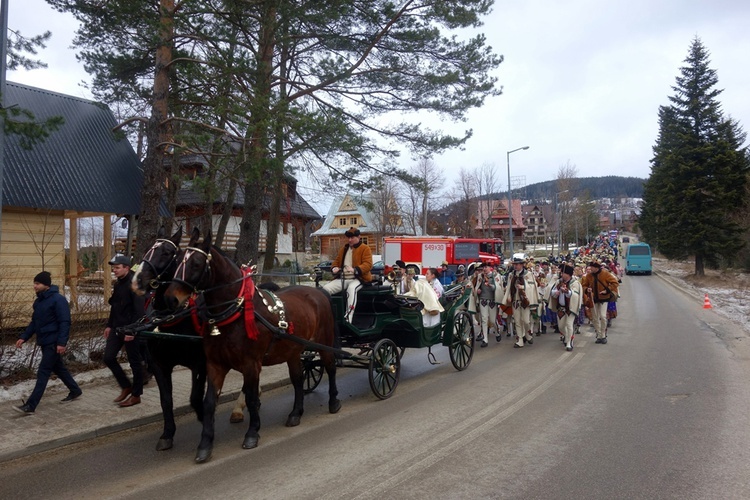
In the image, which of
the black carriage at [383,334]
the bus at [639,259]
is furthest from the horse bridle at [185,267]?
the bus at [639,259]

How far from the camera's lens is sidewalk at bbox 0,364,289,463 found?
18.6ft

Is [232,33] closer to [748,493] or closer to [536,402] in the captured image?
[536,402]

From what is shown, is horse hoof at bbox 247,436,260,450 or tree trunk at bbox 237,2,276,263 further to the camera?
tree trunk at bbox 237,2,276,263

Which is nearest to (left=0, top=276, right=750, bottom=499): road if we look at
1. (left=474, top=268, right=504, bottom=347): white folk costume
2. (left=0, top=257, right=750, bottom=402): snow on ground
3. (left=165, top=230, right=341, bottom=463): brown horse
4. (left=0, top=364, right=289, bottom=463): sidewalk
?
(left=0, top=364, right=289, bottom=463): sidewalk

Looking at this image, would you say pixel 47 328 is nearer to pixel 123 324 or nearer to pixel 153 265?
pixel 123 324

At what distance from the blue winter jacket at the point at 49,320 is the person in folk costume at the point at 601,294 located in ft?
34.2

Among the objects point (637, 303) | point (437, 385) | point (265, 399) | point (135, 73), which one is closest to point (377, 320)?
point (437, 385)

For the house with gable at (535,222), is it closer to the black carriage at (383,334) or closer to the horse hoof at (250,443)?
the black carriage at (383,334)

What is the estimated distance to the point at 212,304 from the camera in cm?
553

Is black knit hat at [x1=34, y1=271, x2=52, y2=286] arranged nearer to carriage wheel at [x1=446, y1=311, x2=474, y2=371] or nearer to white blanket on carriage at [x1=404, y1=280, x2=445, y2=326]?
white blanket on carriage at [x1=404, y1=280, x2=445, y2=326]

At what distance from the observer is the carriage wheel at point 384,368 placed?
24.3 ft

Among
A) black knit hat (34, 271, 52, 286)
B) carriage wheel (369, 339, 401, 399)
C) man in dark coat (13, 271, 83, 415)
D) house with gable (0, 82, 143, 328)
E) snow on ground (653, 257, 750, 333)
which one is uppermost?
house with gable (0, 82, 143, 328)

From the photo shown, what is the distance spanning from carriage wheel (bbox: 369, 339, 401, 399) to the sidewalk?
1.96 meters

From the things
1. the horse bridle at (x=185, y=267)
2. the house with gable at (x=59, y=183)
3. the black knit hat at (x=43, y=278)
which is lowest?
the black knit hat at (x=43, y=278)
